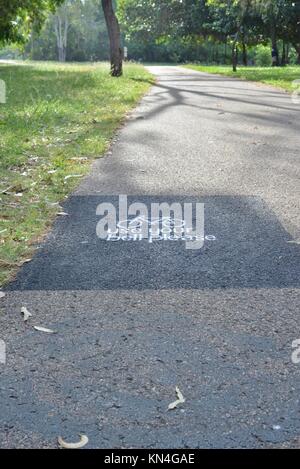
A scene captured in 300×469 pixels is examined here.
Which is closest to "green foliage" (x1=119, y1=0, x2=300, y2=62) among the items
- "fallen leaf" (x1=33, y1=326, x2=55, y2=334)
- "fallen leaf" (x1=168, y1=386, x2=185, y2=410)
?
"fallen leaf" (x1=33, y1=326, x2=55, y2=334)

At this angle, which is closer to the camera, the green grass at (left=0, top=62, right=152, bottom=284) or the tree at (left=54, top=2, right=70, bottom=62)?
the green grass at (left=0, top=62, right=152, bottom=284)

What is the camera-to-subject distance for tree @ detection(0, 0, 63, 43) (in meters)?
21.2

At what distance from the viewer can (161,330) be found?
2.98m

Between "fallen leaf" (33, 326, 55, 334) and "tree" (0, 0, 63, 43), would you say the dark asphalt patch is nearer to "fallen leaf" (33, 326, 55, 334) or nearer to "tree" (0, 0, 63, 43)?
"fallen leaf" (33, 326, 55, 334)

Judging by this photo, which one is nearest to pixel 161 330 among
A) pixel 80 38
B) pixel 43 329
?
pixel 43 329

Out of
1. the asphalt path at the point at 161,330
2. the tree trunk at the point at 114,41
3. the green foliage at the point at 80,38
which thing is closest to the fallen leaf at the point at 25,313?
the asphalt path at the point at 161,330

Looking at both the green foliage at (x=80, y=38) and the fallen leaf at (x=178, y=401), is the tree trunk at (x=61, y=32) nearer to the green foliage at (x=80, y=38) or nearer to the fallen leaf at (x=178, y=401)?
the green foliage at (x=80, y=38)

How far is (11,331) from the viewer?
9.83ft

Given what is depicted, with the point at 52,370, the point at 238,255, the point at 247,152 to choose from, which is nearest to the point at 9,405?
the point at 52,370

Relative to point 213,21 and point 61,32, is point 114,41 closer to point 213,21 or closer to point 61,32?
point 213,21

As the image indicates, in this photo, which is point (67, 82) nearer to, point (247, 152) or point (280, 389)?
point (247, 152)

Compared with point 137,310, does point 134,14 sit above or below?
above

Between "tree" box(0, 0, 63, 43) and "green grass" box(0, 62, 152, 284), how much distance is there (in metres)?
6.19
